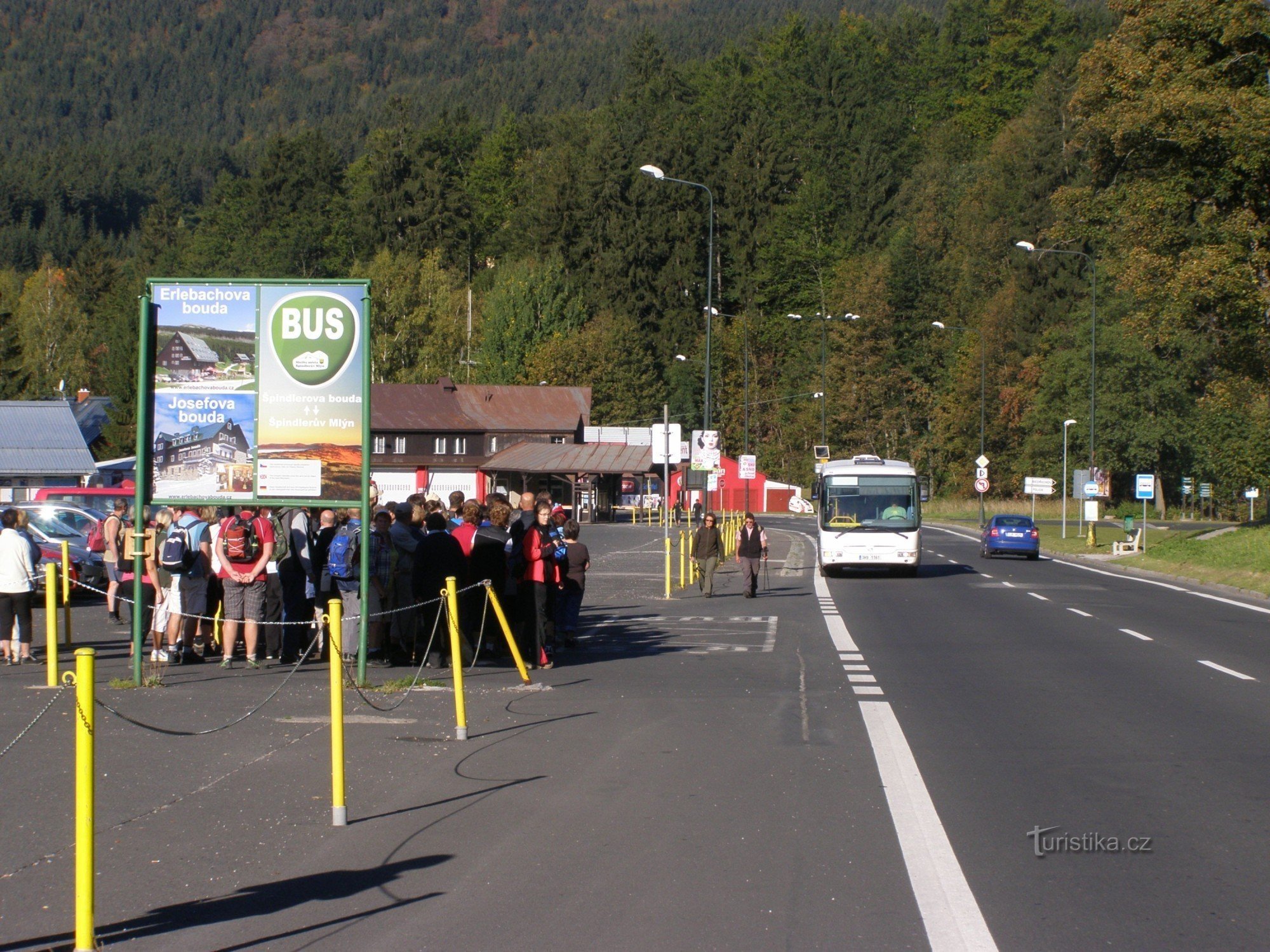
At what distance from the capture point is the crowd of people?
1401cm

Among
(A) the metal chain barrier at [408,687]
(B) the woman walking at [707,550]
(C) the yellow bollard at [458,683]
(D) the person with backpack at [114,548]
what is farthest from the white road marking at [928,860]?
(B) the woman walking at [707,550]

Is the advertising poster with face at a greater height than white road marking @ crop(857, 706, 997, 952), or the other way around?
the advertising poster with face

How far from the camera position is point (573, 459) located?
76250 millimetres

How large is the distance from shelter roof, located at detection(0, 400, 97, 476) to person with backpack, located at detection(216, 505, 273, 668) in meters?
34.3

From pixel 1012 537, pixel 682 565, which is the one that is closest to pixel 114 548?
pixel 682 565

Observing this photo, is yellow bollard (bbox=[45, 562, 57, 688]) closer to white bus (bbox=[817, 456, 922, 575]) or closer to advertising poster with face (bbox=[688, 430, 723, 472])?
advertising poster with face (bbox=[688, 430, 723, 472])

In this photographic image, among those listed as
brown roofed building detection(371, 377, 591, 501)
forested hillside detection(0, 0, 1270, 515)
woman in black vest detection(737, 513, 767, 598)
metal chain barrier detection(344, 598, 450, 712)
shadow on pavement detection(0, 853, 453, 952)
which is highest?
forested hillside detection(0, 0, 1270, 515)

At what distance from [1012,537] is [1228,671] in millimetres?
29295

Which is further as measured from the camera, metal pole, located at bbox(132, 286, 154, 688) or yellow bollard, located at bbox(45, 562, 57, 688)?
metal pole, located at bbox(132, 286, 154, 688)

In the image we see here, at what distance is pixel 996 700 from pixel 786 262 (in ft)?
318

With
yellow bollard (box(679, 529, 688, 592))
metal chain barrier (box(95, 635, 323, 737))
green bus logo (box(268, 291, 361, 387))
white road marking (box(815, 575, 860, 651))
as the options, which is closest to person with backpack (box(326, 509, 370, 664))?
metal chain barrier (box(95, 635, 323, 737))

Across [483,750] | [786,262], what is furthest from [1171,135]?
[786,262]

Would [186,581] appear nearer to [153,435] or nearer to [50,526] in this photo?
[153,435]

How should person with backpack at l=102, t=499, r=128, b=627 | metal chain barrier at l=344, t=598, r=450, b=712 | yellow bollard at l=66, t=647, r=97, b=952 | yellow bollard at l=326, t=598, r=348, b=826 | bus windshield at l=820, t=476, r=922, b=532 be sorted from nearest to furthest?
yellow bollard at l=66, t=647, r=97, b=952, yellow bollard at l=326, t=598, r=348, b=826, metal chain barrier at l=344, t=598, r=450, b=712, person with backpack at l=102, t=499, r=128, b=627, bus windshield at l=820, t=476, r=922, b=532
